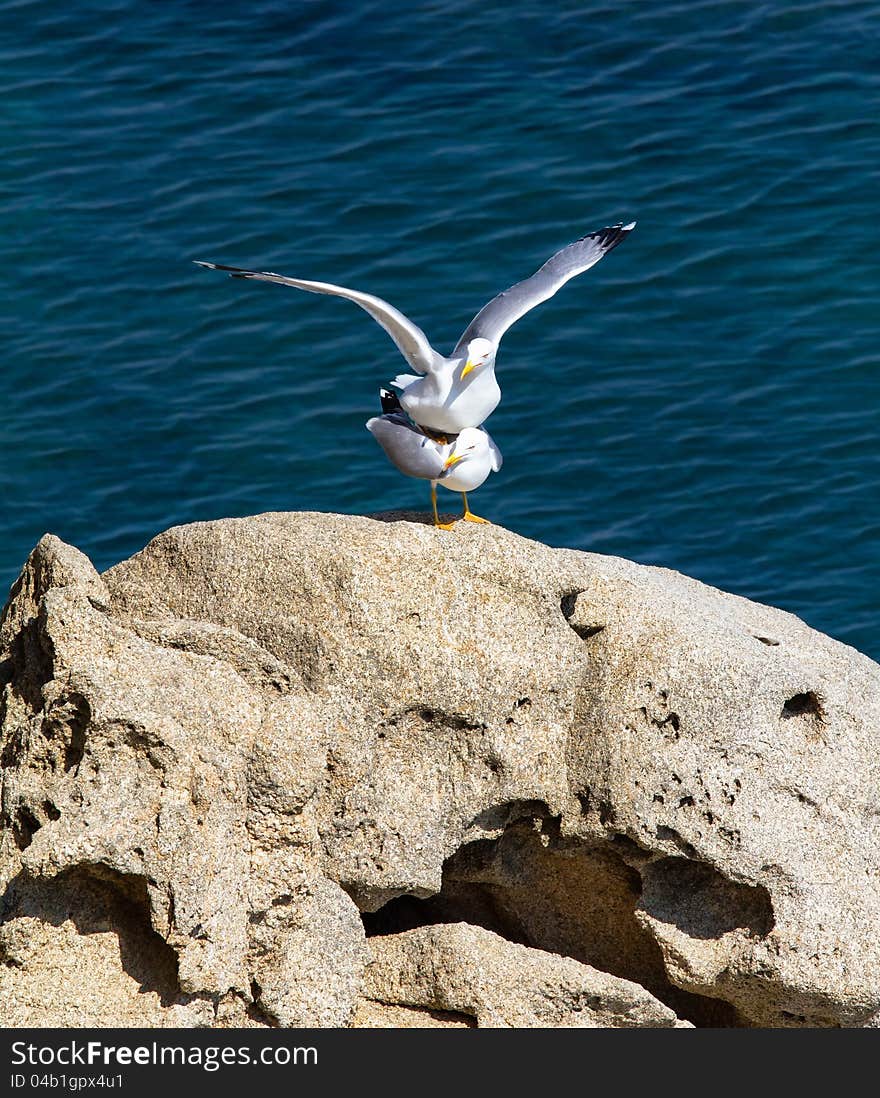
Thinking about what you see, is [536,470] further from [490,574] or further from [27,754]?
[27,754]

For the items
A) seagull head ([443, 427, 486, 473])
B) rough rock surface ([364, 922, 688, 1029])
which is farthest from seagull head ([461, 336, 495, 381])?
rough rock surface ([364, 922, 688, 1029])

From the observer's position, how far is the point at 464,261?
15984mm

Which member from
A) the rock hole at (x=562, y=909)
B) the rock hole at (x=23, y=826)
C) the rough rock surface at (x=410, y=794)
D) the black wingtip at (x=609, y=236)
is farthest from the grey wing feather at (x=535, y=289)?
the rock hole at (x=23, y=826)

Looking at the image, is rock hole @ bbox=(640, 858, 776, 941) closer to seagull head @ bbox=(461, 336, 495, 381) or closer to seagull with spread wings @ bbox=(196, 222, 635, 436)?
seagull with spread wings @ bbox=(196, 222, 635, 436)

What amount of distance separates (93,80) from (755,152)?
7068 mm

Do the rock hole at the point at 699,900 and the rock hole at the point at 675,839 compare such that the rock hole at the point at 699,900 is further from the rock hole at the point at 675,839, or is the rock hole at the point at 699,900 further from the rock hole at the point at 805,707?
the rock hole at the point at 805,707

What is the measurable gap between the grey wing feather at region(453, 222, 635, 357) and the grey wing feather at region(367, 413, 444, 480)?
51cm

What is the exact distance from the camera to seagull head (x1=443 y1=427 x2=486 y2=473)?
28.1 ft

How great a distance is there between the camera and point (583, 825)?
23.2ft

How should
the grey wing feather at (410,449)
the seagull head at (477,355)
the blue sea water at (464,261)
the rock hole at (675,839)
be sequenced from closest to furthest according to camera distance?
the rock hole at (675,839) → the grey wing feather at (410,449) → the seagull head at (477,355) → the blue sea water at (464,261)

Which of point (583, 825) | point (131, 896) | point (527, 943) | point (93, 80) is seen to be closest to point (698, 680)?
point (583, 825)

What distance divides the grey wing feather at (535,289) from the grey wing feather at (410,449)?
51 centimetres

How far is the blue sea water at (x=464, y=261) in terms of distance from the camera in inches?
557

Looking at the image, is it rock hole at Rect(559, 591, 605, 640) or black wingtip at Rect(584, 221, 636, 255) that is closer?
rock hole at Rect(559, 591, 605, 640)
